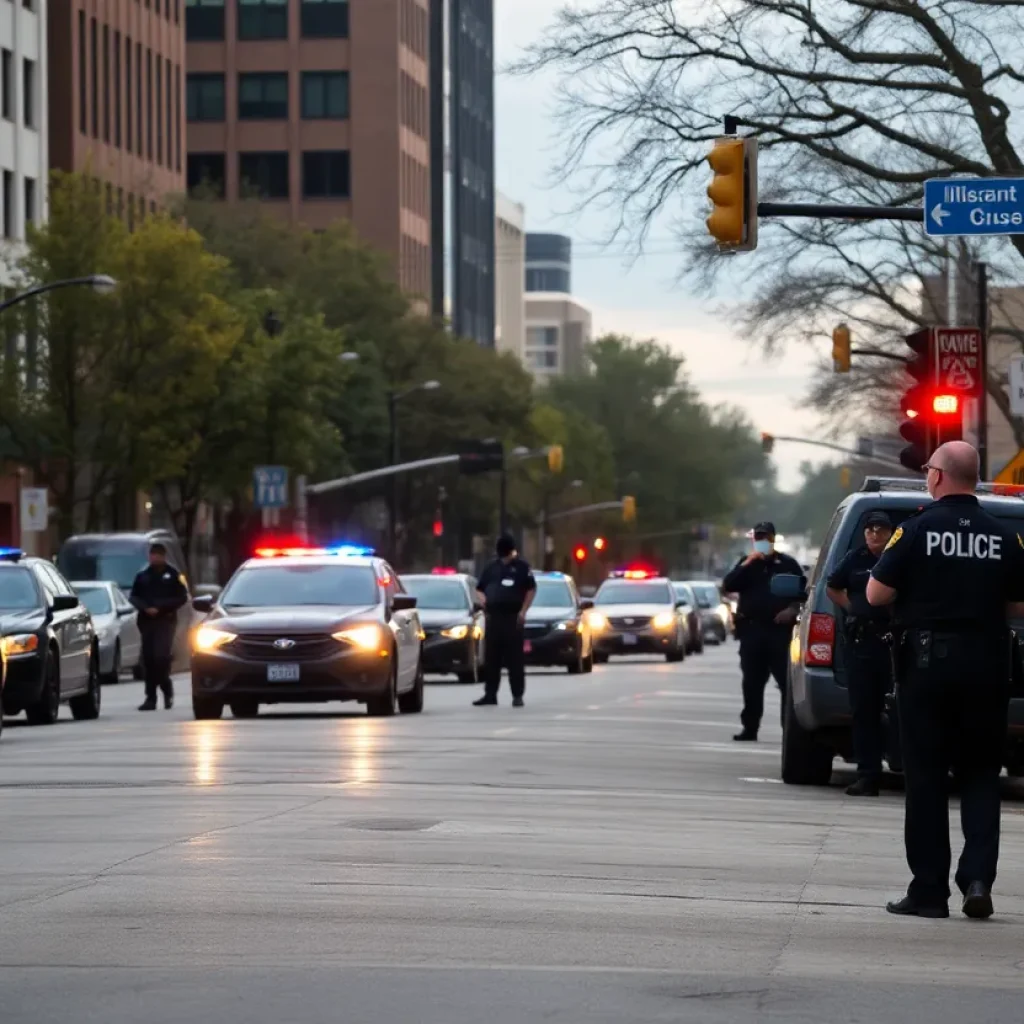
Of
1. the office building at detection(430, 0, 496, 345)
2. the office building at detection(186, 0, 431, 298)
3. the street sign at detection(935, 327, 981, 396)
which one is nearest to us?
the street sign at detection(935, 327, 981, 396)

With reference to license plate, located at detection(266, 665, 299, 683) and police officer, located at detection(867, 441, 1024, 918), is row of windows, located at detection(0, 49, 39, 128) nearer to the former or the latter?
license plate, located at detection(266, 665, 299, 683)

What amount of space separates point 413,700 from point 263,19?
88996mm

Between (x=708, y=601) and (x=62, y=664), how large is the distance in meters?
54.7

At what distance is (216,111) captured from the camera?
116438 mm

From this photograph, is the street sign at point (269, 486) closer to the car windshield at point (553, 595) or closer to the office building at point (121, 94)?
the office building at point (121, 94)

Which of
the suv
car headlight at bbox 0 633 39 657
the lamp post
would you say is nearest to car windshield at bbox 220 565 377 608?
car headlight at bbox 0 633 39 657

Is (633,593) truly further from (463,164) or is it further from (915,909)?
(463,164)

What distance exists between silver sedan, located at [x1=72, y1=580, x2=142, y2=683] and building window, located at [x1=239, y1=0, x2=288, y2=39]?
2922 inches

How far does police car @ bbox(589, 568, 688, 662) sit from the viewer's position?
56.2 metres

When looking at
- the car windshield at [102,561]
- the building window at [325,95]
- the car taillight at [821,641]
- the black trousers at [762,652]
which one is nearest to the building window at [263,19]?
the building window at [325,95]

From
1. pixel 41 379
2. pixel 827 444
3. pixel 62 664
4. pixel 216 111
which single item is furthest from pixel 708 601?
pixel 62 664

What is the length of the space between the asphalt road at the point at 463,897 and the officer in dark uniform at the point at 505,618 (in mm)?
10294

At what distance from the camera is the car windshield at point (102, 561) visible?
49.1 meters

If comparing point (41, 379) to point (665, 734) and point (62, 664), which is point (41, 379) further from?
point (665, 734)
